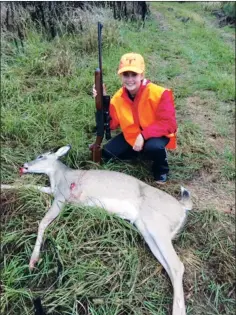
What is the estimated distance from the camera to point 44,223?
12.6 feet

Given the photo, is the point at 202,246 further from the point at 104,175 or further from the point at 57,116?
the point at 57,116

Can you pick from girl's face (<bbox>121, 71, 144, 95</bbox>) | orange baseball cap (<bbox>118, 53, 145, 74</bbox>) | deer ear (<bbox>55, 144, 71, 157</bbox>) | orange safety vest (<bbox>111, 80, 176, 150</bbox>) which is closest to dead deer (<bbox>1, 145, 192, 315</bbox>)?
deer ear (<bbox>55, 144, 71, 157</bbox>)

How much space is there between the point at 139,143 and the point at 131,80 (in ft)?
1.98

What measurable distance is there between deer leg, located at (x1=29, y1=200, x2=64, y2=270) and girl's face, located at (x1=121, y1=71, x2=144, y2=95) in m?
1.28

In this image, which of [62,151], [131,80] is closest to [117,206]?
[62,151]

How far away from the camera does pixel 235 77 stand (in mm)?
7293

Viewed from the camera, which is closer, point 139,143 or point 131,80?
point 131,80

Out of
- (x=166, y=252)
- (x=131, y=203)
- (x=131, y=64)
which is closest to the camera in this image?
(x=166, y=252)

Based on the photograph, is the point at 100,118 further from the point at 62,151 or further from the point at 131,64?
the point at 131,64

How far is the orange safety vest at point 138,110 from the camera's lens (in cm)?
443

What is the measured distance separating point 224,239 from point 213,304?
66 cm

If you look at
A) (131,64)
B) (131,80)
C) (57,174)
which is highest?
(131,64)

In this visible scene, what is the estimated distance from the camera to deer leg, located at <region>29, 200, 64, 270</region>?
361 cm

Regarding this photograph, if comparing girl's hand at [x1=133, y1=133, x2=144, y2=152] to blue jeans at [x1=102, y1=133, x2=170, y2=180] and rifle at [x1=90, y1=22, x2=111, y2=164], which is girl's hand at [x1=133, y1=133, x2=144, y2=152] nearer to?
blue jeans at [x1=102, y1=133, x2=170, y2=180]
